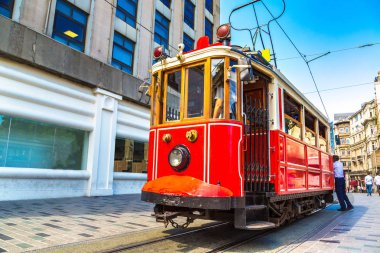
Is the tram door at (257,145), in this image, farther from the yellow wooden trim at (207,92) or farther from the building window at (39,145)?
the building window at (39,145)

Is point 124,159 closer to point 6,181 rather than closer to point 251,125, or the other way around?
point 6,181

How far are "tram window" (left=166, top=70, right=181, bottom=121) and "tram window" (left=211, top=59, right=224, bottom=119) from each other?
721 mm

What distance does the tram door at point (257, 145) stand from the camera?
4963 mm

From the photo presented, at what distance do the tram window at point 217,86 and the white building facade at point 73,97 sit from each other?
6.51m

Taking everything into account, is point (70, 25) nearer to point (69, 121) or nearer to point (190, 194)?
point (69, 121)

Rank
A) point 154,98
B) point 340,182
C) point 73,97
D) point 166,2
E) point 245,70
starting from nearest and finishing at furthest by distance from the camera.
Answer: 1. point 245,70
2. point 154,98
3. point 340,182
4. point 73,97
5. point 166,2

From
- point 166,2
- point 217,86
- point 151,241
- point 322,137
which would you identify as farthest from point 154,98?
point 166,2

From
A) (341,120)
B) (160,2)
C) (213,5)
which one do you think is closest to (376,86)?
(341,120)

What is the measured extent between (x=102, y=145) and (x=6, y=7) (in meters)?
5.26

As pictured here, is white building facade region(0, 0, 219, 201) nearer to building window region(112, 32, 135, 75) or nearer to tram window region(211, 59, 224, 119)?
building window region(112, 32, 135, 75)

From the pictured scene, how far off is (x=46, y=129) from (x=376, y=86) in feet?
171

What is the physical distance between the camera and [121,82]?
11648 millimetres

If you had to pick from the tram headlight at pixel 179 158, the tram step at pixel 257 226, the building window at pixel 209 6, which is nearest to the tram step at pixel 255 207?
the tram step at pixel 257 226

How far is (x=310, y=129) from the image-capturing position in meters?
7.44
